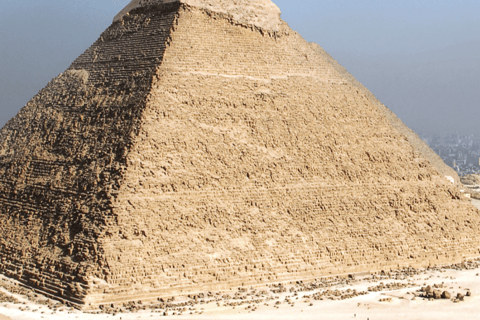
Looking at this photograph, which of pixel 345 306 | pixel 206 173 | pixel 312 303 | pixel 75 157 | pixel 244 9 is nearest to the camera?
pixel 312 303

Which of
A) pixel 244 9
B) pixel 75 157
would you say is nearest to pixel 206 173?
pixel 75 157

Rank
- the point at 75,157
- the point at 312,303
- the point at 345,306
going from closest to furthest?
1. the point at 312,303
2. the point at 345,306
3. the point at 75,157

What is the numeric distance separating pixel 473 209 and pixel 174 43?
581 inches

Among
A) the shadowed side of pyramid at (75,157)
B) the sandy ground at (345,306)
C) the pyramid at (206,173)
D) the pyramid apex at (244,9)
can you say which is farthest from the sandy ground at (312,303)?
the pyramid apex at (244,9)

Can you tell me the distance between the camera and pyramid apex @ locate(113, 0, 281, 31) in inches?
992

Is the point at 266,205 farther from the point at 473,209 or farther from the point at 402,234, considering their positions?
the point at 473,209

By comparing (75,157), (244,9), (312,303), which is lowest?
(312,303)

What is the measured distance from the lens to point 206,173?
21.4 metres

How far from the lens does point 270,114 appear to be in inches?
933

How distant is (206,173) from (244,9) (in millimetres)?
8030

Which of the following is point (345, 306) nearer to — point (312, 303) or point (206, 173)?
point (312, 303)

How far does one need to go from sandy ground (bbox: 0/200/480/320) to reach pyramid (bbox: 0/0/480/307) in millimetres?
560

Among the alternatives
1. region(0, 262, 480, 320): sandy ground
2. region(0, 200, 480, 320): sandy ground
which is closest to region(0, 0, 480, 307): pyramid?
region(0, 200, 480, 320): sandy ground

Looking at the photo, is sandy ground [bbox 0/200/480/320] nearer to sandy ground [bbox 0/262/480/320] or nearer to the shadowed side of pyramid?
sandy ground [bbox 0/262/480/320]
